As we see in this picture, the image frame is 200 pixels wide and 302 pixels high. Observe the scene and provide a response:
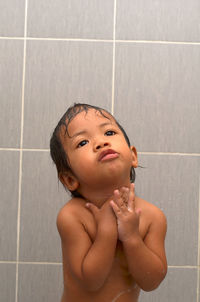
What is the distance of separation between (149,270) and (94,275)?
134mm

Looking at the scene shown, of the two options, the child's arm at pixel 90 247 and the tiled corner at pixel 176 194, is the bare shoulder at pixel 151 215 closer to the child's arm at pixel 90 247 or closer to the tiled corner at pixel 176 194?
the child's arm at pixel 90 247

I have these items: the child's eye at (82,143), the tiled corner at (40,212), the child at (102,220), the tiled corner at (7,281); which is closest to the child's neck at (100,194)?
the child at (102,220)

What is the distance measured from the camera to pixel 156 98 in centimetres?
165

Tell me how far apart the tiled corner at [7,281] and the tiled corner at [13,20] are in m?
0.88

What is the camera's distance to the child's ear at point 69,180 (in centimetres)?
110

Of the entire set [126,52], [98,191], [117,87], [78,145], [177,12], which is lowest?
[98,191]

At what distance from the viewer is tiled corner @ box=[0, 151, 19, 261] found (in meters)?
1.63

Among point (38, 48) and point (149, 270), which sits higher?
point (38, 48)

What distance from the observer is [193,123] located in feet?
5.41

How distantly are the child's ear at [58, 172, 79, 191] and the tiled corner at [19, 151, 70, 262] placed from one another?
501 millimetres

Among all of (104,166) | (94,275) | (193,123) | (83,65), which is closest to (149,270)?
(94,275)

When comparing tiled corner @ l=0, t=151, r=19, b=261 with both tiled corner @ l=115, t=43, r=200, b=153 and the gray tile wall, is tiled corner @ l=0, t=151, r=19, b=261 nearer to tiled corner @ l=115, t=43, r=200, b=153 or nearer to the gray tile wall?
the gray tile wall

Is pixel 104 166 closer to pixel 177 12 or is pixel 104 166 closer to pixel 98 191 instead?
pixel 98 191

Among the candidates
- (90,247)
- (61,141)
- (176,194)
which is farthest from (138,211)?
(176,194)
